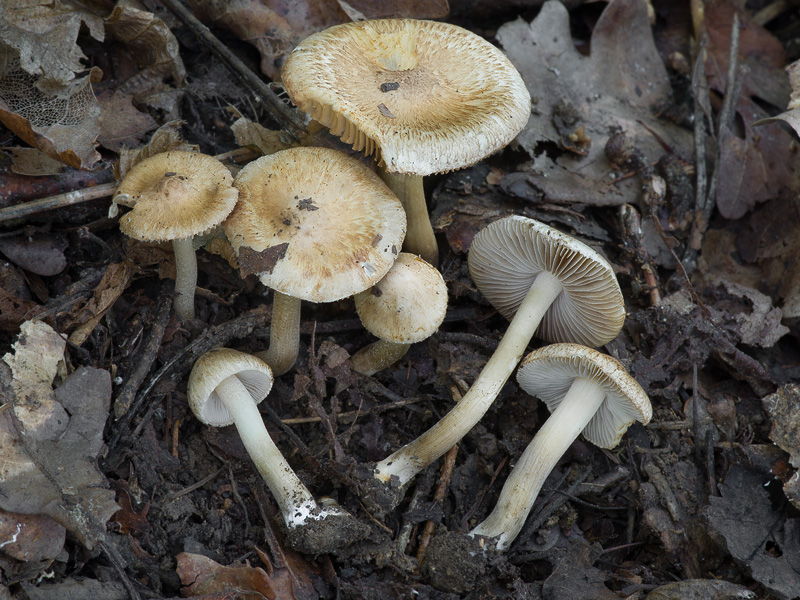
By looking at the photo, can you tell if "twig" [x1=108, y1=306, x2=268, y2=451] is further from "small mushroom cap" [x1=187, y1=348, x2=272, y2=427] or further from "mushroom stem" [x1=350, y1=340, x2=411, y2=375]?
"mushroom stem" [x1=350, y1=340, x2=411, y2=375]

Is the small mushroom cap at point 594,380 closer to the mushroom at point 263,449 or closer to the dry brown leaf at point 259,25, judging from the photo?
the mushroom at point 263,449

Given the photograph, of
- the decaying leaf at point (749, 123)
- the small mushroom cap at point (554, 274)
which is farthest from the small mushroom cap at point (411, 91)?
the decaying leaf at point (749, 123)

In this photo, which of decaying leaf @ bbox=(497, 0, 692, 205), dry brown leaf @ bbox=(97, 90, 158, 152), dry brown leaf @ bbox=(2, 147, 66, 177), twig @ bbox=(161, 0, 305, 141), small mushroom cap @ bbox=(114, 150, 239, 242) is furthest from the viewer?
decaying leaf @ bbox=(497, 0, 692, 205)

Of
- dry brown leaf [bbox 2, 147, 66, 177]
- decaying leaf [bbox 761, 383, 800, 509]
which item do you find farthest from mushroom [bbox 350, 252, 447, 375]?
decaying leaf [bbox 761, 383, 800, 509]

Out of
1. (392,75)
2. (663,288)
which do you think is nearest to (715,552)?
(663,288)

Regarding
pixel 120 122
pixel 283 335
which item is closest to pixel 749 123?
pixel 283 335
